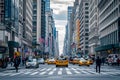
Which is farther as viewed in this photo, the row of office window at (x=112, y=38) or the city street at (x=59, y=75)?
the row of office window at (x=112, y=38)

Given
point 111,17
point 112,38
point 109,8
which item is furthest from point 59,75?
point 109,8

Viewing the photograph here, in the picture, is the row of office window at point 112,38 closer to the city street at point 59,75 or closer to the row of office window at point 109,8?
the row of office window at point 109,8

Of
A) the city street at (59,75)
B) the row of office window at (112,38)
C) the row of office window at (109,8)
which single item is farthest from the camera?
the row of office window at (109,8)

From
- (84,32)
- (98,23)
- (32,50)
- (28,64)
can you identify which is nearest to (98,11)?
(98,23)

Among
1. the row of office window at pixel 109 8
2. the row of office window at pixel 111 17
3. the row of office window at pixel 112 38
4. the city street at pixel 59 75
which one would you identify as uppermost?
the row of office window at pixel 109 8

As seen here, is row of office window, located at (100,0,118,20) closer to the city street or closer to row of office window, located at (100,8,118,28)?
row of office window, located at (100,8,118,28)

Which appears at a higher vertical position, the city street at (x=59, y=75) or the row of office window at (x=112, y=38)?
the row of office window at (x=112, y=38)

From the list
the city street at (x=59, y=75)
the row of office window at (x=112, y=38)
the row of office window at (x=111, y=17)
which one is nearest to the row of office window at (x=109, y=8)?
the row of office window at (x=111, y=17)

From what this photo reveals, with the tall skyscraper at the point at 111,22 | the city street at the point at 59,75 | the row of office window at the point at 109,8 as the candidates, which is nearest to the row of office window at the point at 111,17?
the tall skyscraper at the point at 111,22

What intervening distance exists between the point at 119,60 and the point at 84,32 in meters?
124

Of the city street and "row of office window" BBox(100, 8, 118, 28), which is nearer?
the city street

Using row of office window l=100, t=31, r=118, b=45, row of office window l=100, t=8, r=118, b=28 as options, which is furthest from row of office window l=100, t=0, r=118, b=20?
row of office window l=100, t=31, r=118, b=45

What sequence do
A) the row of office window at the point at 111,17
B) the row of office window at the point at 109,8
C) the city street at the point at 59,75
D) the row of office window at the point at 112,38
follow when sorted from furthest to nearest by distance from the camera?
the row of office window at the point at 109,8, the row of office window at the point at 111,17, the row of office window at the point at 112,38, the city street at the point at 59,75

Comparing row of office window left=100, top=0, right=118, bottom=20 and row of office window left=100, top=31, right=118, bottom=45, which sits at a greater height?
row of office window left=100, top=0, right=118, bottom=20
